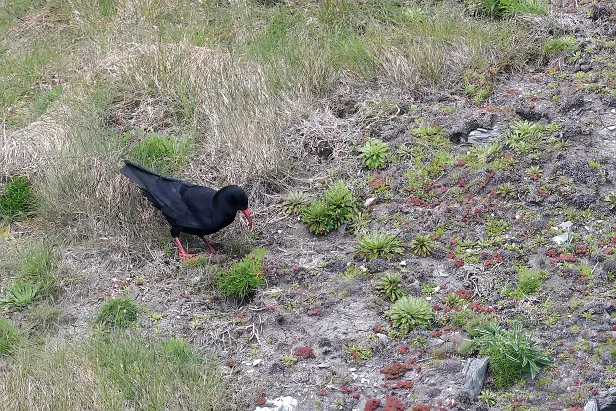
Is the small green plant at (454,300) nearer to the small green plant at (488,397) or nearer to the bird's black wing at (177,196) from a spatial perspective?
the small green plant at (488,397)

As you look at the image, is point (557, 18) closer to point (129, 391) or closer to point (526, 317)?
point (526, 317)

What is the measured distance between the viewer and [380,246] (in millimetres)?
6066

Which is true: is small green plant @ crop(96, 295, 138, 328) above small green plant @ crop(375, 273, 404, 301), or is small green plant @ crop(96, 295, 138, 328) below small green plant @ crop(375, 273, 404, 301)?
below

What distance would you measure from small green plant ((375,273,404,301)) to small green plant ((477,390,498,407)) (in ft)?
3.85

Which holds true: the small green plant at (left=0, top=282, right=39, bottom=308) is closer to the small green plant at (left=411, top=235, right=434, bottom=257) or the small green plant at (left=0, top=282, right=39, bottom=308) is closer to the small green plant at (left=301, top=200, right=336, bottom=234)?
the small green plant at (left=301, top=200, right=336, bottom=234)

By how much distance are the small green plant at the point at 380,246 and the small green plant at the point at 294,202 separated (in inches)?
36.0

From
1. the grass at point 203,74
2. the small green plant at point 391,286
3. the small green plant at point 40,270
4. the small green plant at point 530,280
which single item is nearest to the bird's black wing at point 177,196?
the grass at point 203,74

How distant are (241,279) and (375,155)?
189 cm

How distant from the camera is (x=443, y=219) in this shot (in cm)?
631

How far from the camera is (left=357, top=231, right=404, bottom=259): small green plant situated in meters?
6.05

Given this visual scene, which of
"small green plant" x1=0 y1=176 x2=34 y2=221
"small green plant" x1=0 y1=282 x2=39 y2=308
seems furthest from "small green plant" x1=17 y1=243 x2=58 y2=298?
"small green plant" x1=0 y1=176 x2=34 y2=221

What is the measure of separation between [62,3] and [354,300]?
268 inches

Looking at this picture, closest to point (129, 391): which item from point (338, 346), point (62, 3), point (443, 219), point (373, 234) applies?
point (338, 346)

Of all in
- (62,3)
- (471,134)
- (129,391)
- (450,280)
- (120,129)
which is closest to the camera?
(129,391)
